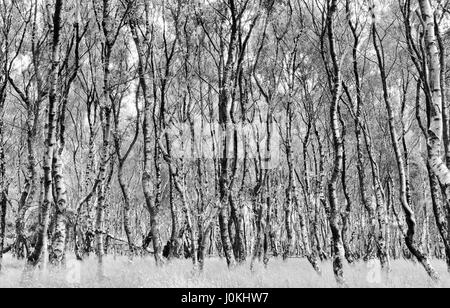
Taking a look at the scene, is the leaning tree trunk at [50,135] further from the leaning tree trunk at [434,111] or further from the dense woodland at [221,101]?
the leaning tree trunk at [434,111]

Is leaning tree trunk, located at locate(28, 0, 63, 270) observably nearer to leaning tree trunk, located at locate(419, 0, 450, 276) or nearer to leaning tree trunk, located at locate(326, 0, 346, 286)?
leaning tree trunk, located at locate(326, 0, 346, 286)

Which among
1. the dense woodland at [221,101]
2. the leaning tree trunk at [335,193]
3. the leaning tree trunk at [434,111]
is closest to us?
the leaning tree trunk at [434,111]

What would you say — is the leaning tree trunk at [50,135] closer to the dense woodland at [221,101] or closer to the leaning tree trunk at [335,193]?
the dense woodland at [221,101]

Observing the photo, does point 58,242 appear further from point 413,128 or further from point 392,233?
point 392,233

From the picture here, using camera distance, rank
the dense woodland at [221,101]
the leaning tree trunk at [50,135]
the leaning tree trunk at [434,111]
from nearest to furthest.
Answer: the leaning tree trunk at [434,111]
the leaning tree trunk at [50,135]
the dense woodland at [221,101]

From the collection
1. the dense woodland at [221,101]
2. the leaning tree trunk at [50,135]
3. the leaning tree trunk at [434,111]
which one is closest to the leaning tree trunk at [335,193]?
the dense woodland at [221,101]

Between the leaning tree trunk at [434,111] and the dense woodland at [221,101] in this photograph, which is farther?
the dense woodland at [221,101]

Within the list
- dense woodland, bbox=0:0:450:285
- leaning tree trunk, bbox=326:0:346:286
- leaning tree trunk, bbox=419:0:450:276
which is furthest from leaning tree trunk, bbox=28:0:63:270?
leaning tree trunk, bbox=419:0:450:276

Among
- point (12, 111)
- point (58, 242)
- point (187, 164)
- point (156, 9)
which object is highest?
point (156, 9)

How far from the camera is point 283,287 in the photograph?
7.65m

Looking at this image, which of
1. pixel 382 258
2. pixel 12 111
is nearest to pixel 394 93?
pixel 382 258
